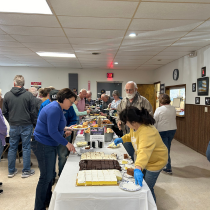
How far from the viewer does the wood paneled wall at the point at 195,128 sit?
14.4 feet

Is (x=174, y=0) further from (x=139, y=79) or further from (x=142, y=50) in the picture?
(x=139, y=79)

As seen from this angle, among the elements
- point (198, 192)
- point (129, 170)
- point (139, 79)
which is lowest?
point (198, 192)

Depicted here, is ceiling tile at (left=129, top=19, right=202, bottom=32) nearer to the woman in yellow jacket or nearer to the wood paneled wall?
the woman in yellow jacket

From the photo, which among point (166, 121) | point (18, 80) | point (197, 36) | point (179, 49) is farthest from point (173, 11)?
point (18, 80)

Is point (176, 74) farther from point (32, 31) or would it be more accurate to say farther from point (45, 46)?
point (32, 31)

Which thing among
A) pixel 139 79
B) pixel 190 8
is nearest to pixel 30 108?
pixel 190 8

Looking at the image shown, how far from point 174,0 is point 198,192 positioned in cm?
270

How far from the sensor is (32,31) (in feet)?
11.3

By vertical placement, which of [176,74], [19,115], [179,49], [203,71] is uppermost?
[179,49]

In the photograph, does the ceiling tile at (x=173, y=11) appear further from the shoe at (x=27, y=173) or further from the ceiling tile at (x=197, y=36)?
the shoe at (x=27, y=173)

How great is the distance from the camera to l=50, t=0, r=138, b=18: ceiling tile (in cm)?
237

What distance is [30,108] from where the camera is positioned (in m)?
3.15

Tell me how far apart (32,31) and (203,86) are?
13.3 ft

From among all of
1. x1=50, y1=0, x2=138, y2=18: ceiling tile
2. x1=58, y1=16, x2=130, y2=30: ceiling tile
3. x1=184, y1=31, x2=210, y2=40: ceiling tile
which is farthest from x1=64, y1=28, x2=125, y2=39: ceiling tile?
x1=184, y1=31, x2=210, y2=40: ceiling tile
